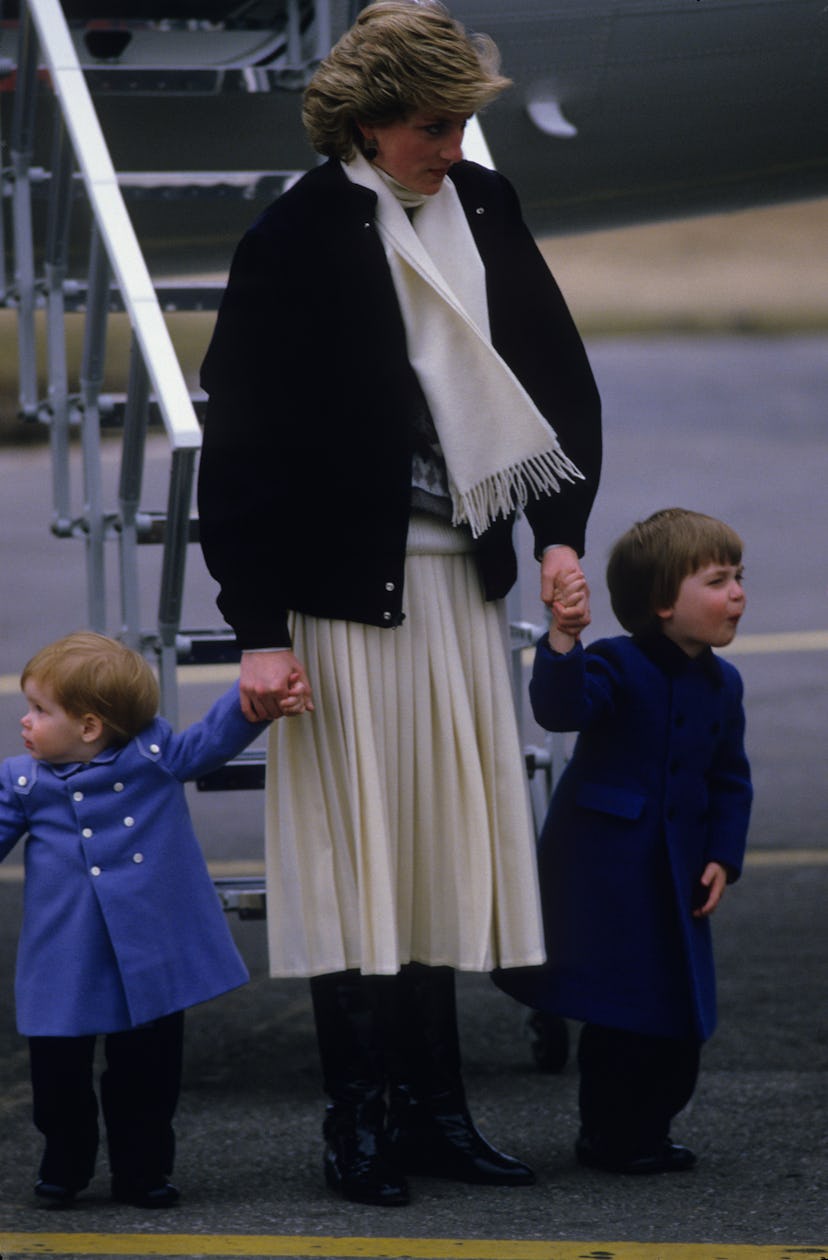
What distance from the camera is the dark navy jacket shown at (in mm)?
3115

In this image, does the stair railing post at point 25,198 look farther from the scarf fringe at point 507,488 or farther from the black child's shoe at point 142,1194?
the black child's shoe at point 142,1194

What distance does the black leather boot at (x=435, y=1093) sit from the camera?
3322 millimetres

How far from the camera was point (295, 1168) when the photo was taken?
11.6 ft

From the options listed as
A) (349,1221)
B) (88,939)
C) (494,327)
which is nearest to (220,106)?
(494,327)

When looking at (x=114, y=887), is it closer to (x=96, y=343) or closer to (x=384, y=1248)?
(x=384, y=1248)

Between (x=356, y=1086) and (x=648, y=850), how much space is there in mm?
589

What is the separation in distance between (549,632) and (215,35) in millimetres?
2635

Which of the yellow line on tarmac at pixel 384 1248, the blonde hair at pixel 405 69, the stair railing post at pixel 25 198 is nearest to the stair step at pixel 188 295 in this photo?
the stair railing post at pixel 25 198

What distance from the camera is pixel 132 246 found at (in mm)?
4012

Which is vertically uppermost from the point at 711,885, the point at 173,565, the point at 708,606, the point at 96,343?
the point at 96,343

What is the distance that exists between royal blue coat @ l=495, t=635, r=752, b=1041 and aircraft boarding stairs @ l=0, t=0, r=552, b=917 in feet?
2.26

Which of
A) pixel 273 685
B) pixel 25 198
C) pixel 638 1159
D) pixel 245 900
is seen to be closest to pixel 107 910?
pixel 273 685

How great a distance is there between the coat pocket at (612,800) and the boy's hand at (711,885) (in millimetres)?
151

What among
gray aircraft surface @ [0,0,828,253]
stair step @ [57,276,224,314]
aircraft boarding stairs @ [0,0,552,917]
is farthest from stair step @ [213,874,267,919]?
gray aircraft surface @ [0,0,828,253]
